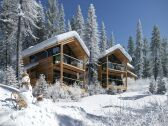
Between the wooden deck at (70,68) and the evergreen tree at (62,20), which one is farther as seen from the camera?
the evergreen tree at (62,20)

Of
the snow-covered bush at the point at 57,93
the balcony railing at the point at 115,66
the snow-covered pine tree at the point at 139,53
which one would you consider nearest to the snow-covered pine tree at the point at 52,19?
the balcony railing at the point at 115,66

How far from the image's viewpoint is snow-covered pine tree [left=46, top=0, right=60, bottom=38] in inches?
2103

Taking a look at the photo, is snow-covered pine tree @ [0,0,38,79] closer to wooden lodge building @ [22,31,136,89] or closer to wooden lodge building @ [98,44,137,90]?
wooden lodge building @ [22,31,136,89]

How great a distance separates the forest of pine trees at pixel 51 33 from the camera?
3394cm

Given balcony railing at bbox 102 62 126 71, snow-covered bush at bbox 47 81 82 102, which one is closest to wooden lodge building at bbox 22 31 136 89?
balcony railing at bbox 102 62 126 71

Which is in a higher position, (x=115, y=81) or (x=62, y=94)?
(x=115, y=81)

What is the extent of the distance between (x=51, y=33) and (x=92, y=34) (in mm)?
6714

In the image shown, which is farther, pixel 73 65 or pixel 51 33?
pixel 51 33

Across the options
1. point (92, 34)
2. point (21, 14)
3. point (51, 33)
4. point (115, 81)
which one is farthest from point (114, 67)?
point (21, 14)

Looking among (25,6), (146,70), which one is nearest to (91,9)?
(25,6)

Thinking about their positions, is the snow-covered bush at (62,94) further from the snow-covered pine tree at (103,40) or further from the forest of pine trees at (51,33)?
the snow-covered pine tree at (103,40)

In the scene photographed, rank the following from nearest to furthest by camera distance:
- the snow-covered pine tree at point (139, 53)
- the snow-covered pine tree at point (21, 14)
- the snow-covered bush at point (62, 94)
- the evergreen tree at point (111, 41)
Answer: the snow-covered bush at point (62, 94), the snow-covered pine tree at point (21, 14), the snow-covered pine tree at point (139, 53), the evergreen tree at point (111, 41)

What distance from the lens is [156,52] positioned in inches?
2884

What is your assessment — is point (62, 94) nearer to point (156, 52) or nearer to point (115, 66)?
point (115, 66)
